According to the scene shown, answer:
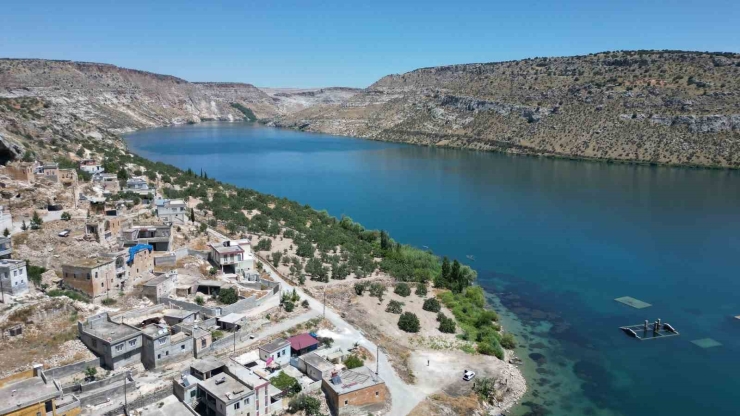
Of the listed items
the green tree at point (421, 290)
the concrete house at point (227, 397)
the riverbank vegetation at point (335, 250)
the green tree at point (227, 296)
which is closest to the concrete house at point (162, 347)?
the concrete house at point (227, 397)

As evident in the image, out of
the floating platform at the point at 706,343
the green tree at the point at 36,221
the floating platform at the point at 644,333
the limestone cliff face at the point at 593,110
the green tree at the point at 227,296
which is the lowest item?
the floating platform at the point at 706,343

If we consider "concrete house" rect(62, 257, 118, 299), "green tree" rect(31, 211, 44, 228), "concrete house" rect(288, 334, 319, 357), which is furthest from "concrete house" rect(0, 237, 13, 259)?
"concrete house" rect(288, 334, 319, 357)

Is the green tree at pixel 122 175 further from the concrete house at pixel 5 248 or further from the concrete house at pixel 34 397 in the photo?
the concrete house at pixel 34 397

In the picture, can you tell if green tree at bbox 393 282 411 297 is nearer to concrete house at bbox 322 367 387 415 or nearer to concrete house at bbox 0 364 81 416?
concrete house at bbox 322 367 387 415

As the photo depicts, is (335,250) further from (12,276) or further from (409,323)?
(12,276)

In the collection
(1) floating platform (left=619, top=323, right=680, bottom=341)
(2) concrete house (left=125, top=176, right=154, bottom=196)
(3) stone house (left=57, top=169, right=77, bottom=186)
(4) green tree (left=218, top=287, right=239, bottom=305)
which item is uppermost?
(3) stone house (left=57, top=169, right=77, bottom=186)

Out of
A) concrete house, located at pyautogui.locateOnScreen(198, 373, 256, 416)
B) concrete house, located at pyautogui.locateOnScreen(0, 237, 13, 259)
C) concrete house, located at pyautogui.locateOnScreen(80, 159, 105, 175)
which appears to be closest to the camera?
concrete house, located at pyautogui.locateOnScreen(198, 373, 256, 416)

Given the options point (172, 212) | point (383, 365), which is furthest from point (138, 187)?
point (383, 365)

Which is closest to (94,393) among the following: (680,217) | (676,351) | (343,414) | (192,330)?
(192,330)
